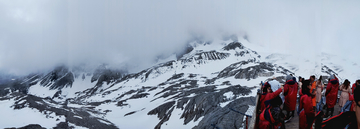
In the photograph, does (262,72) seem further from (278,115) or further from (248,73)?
(278,115)

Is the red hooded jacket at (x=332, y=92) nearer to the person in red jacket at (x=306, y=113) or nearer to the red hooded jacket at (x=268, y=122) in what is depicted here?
the person in red jacket at (x=306, y=113)

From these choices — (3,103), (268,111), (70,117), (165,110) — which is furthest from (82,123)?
(268,111)

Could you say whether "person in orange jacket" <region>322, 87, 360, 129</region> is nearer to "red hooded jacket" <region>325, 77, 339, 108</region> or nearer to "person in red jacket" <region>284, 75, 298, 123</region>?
"person in red jacket" <region>284, 75, 298, 123</region>

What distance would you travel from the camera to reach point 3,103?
267ft

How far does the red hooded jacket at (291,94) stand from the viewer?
1093cm

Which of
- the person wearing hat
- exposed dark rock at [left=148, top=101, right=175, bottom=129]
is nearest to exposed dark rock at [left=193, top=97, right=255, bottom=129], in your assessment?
the person wearing hat

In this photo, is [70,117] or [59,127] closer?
[59,127]

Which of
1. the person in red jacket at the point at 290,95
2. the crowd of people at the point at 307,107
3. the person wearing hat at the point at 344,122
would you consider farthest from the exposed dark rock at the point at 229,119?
the person wearing hat at the point at 344,122

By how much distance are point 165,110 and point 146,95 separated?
4978 centimetres

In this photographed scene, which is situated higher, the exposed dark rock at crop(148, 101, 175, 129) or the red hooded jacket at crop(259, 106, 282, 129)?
the exposed dark rock at crop(148, 101, 175, 129)

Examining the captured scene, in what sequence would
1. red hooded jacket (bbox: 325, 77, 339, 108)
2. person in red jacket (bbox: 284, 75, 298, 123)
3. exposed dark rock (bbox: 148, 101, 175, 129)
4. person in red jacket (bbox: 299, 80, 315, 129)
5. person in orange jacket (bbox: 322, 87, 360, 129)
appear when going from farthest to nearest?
exposed dark rock (bbox: 148, 101, 175, 129), red hooded jacket (bbox: 325, 77, 339, 108), person in red jacket (bbox: 284, 75, 298, 123), person in red jacket (bbox: 299, 80, 315, 129), person in orange jacket (bbox: 322, 87, 360, 129)

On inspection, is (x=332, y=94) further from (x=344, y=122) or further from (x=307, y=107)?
(x=344, y=122)

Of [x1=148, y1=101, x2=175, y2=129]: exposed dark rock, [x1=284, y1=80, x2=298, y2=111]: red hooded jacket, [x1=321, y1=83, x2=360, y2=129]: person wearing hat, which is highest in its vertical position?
[x1=148, y1=101, x2=175, y2=129]: exposed dark rock

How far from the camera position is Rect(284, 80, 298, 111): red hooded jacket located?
10.9 meters
